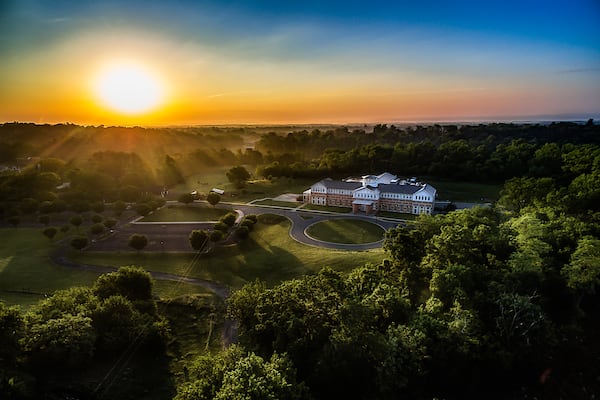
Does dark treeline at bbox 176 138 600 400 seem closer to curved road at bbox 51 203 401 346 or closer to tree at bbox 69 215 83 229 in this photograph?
curved road at bbox 51 203 401 346

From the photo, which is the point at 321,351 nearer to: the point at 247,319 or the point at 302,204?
the point at 247,319

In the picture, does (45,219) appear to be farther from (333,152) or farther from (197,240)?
(333,152)

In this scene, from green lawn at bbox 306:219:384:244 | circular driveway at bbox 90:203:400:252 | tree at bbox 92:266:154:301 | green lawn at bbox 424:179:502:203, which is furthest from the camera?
green lawn at bbox 424:179:502:203

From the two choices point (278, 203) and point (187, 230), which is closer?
point (187, 230)

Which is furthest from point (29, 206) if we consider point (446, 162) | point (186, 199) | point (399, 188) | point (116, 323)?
point (446, 162)

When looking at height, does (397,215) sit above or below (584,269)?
below

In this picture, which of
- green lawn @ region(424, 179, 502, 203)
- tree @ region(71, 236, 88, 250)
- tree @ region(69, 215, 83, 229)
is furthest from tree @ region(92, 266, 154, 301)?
green lawn @ region(424, 179, 502, 203)
